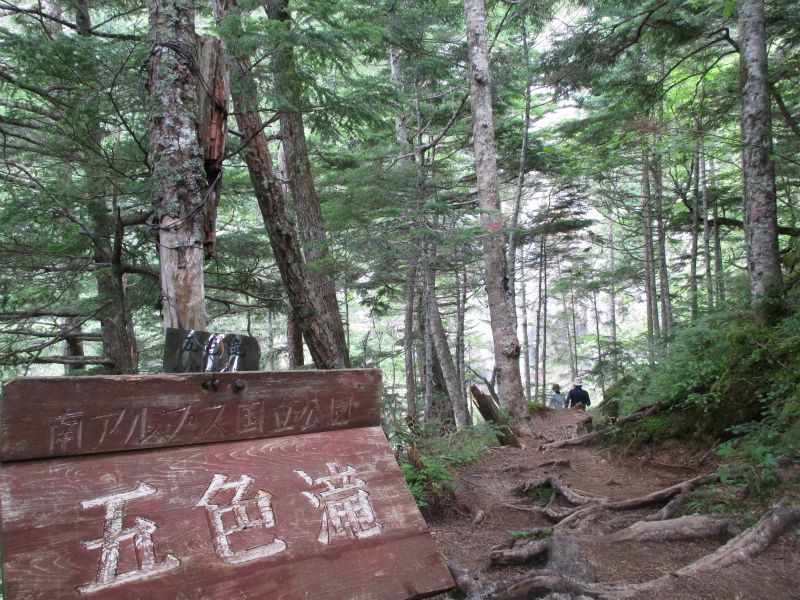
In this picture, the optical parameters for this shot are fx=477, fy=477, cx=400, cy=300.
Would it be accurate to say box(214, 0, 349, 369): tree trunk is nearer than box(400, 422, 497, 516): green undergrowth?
No

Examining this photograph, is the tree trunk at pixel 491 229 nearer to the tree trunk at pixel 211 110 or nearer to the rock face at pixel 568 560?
the rock face at pixel 568 560

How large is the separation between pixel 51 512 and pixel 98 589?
298 mm

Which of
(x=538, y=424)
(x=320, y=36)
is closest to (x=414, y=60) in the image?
(x=320, y=36)

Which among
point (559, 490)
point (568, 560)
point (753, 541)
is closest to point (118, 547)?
point (568, 560)

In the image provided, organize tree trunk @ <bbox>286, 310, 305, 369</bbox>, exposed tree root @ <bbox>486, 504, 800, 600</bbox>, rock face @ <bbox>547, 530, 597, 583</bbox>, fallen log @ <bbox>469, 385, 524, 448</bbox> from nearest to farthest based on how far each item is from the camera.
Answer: exposed tree root @ <bbox>486, 504, 800, 600</bbox>, rock face @ <bbox>547, 530, 597, 583</bbox>, tree trunk @ <bbox>286, 310, 305, 369</bbox>, fallen log @ <bbox>469, 385, 524, 448</bbox>

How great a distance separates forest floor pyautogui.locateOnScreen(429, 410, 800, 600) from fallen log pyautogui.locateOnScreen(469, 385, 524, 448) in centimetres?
17

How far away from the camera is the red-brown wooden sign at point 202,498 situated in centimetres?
155

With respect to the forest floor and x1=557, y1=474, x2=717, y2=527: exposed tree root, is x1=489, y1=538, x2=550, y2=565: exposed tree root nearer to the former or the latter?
the forest floor

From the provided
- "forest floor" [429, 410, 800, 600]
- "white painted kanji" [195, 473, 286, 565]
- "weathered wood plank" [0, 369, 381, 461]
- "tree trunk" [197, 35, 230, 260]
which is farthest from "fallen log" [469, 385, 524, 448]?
"white painted kanji" [195, 473, 286, 565]

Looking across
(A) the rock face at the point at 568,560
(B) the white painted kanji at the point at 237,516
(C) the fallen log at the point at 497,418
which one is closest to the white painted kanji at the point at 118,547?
(B) the white painted kanji at the point at 237,516

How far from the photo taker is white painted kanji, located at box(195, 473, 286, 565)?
1.73 meters

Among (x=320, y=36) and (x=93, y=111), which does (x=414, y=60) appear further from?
(x=93, y=111)

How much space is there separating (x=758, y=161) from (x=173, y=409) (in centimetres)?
791

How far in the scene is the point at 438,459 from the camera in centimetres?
655
